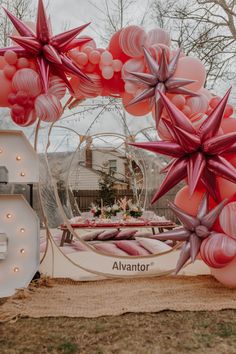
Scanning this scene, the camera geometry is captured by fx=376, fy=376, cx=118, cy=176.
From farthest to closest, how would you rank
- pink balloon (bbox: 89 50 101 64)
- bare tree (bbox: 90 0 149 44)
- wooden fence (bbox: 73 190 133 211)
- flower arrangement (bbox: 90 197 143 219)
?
bare tree (bbox: 90 0 149 44) → wooden fence (bbox: 73 190 133 211) → flower arrangement (bbox: 90 197 143 219) → pink balloon (bbox: 89 50 101 64)

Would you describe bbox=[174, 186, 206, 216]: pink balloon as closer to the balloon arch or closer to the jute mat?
the balloon arch

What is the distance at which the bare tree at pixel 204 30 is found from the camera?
8039 millimetres

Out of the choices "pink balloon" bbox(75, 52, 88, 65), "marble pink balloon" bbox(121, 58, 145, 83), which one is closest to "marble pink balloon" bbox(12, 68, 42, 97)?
"pink balloon" bbox(75, 52, 88, 65)

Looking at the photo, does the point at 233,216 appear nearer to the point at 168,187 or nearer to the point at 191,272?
the point at 168,187

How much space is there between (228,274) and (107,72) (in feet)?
6.08

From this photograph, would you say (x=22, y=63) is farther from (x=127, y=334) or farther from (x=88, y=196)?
(x=88, y=196)

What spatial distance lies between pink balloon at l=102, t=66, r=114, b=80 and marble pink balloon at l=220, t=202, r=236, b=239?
1389 millimetres

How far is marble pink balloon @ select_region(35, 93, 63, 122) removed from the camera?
2848 mm

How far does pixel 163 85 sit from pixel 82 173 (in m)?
3.45

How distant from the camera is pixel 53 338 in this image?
6.92ft

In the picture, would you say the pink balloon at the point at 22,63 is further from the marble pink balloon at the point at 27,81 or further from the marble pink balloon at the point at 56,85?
the marble pink balloon at the point at 56,85

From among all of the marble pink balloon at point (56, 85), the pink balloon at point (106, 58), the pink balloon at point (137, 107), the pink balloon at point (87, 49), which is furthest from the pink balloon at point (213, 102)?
the marble pink balloon at point (56, 85)

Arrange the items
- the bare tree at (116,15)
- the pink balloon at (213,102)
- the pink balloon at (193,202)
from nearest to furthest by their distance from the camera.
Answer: the pink balloon at (193,202) → the pink balloon at (213,102) → the bare tree at (116,15)

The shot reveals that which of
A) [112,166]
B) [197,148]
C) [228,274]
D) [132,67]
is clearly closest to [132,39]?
[132,67]
